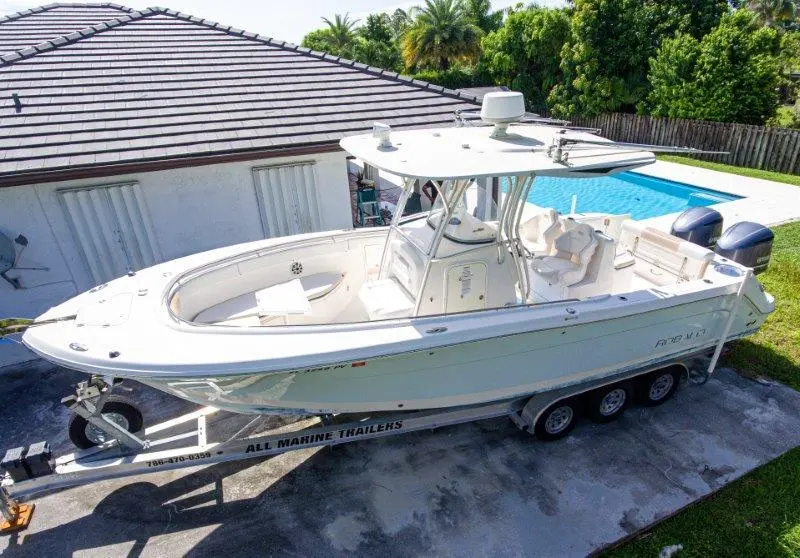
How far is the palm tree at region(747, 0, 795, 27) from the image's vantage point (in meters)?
32.7

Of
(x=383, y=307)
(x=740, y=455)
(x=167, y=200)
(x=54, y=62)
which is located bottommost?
(x=740, y=455)

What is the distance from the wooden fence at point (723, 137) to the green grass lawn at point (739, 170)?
35 centimetres

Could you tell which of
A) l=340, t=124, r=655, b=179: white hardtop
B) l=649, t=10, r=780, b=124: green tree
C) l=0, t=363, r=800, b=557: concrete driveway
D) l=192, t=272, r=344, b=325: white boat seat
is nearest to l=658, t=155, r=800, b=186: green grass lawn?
l=649, t=10, r=780, b=124: green tree

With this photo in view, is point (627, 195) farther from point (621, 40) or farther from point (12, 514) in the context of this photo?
point (12, 514)

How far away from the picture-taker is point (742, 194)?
1123 centimetres

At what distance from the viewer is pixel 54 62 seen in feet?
23.3

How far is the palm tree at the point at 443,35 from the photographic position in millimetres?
25234

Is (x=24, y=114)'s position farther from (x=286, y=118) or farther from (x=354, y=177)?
(x=354, y=177)

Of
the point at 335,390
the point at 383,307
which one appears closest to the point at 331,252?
the point at 383,307

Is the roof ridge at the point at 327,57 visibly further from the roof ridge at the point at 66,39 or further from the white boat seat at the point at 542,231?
the white boat seat at the point at 542,231

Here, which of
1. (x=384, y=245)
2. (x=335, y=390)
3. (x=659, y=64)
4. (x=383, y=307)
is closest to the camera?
(x=335, y=390)

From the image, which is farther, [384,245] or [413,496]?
[384,245]

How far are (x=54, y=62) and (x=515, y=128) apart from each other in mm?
7067

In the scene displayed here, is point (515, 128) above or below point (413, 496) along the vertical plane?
above
